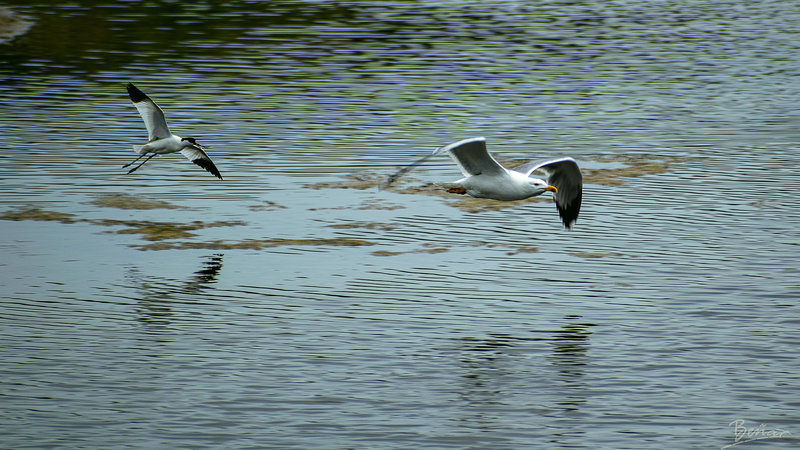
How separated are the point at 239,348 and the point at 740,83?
81.2 feet

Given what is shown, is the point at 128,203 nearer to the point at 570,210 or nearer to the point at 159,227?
the point at 159,227

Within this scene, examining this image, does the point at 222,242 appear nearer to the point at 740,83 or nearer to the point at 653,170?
the point at 653,170

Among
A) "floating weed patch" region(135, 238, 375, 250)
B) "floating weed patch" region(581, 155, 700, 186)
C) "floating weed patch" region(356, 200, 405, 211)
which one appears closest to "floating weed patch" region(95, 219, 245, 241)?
"floating weed patch" region(135, 238, 375, 250)

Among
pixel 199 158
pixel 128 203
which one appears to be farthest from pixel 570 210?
pixel 128 203

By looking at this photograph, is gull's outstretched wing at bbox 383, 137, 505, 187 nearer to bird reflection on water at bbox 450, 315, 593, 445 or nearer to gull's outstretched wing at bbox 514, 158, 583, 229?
gull's outstretched wing at bbox 514, 158, 583, 229

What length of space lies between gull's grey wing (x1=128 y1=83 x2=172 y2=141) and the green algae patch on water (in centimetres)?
185

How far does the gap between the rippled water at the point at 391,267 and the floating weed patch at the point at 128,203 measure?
66 millimetres

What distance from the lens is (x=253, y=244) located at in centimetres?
1983

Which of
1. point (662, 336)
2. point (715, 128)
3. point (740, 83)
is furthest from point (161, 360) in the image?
point (740, 83)

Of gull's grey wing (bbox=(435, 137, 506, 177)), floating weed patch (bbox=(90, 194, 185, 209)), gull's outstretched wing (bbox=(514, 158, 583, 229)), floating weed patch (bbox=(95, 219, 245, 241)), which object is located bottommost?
floating weed patch (bbox=(90, 194, 185, 209))

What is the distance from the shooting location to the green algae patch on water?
69.6 ft

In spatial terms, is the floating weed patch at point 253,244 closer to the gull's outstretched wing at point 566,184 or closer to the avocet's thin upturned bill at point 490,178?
the gull's outstretched wing at point 566,184

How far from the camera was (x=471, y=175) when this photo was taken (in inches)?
667

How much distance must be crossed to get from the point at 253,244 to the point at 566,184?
4.81 meters
